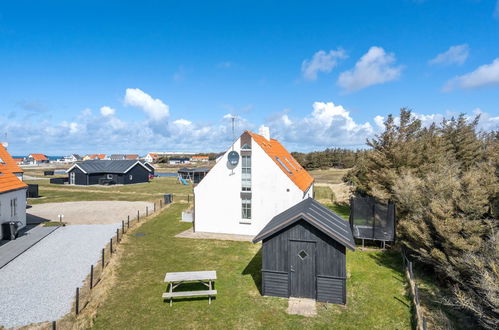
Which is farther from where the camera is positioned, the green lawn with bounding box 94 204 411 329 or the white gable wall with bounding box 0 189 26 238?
the white gable wall with bounding box 0 189 26 238

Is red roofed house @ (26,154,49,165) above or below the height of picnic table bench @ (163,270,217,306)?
above

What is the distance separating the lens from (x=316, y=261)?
38.1 ft

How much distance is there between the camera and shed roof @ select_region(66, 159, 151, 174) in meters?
55.0

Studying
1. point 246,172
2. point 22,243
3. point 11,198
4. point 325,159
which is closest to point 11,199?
point 11,198

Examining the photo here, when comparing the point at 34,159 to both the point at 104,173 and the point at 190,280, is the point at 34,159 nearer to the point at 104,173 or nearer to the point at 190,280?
the point at 104,173

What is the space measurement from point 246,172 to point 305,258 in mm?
9933

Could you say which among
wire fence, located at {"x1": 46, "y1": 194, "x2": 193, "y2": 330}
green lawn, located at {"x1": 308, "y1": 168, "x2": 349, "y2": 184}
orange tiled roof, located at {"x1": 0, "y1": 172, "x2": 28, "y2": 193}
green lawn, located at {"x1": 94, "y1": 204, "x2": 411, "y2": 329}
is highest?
orange tiled roof, located at {"x1": 0, "y1": 172, "x2": 28, "y2": 193}

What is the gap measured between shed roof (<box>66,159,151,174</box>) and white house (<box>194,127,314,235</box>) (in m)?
39.9

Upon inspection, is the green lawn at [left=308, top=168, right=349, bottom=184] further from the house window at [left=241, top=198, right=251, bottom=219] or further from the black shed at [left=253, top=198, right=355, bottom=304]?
the black shed at [left=253, top=198, right=355, bottom=304]

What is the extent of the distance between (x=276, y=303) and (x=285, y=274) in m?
1.18

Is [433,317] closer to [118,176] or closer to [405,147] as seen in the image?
[405,147]

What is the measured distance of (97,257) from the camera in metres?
16.4

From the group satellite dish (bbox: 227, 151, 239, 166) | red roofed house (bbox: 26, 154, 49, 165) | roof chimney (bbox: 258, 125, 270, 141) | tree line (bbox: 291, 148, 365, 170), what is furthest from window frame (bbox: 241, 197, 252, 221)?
red roofed house (bbox: 26, 154, 49, 165)

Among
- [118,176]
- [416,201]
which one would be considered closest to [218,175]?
[416,201]
